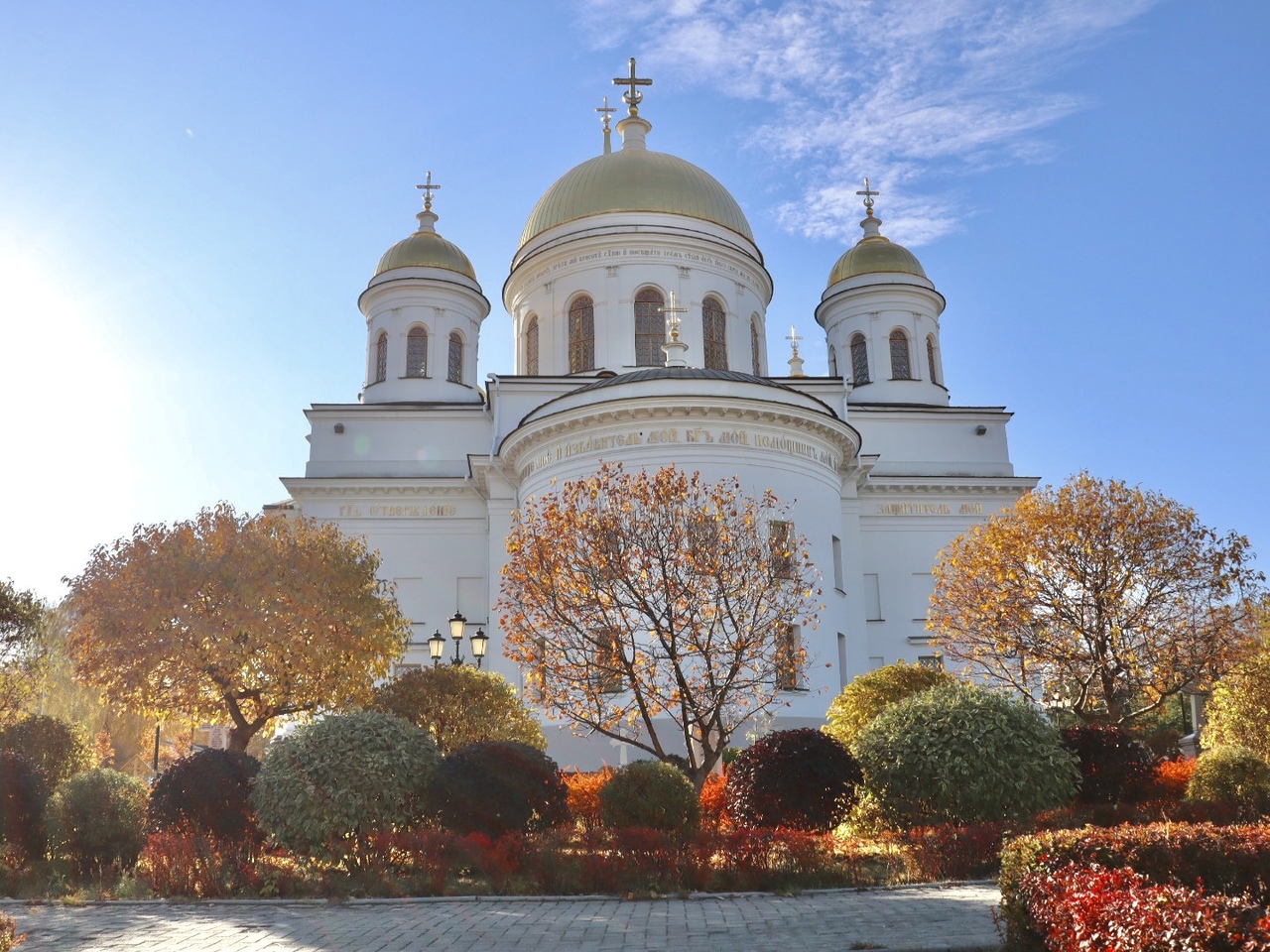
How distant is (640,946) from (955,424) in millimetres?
28748

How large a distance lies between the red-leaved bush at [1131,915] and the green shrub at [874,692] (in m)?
10.7

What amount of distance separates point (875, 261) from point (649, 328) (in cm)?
1058

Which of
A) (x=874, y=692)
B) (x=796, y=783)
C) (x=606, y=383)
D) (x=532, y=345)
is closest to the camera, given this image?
(x=796, y=783)

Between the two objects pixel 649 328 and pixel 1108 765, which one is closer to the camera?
pixel 1108 765

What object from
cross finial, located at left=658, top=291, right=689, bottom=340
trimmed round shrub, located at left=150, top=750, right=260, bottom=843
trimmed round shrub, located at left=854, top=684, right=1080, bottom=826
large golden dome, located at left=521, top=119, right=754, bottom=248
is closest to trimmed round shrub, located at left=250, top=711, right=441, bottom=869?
trimmed round shrub, located at left=150, top=750, right=260, bottom=843

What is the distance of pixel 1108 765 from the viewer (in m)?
15.3

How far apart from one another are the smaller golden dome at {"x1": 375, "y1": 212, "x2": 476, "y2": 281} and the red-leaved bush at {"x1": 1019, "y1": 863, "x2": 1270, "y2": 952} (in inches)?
1278

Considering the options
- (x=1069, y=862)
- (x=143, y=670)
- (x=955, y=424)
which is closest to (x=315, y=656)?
(x=143, y=670)

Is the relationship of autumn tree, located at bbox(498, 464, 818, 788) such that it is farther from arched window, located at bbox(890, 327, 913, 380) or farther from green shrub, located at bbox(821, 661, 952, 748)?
arched window, located at bbox(890, 327, 913, 380)

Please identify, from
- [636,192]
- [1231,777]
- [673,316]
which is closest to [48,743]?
[1231,777]

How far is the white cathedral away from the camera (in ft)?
93.3

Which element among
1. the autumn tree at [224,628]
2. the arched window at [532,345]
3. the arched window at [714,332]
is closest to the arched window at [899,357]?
the arched window at [714,332]

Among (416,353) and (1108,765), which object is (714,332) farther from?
(1108,765)

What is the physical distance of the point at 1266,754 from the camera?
16.8 meters
